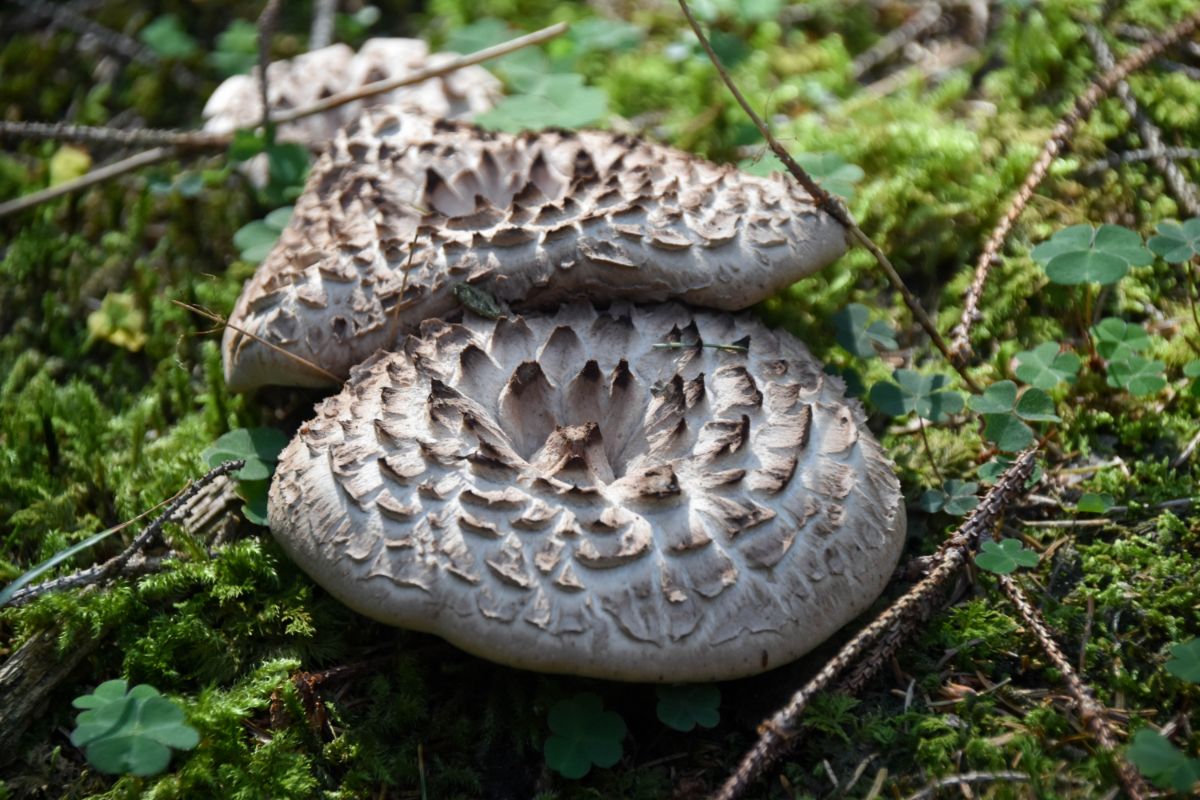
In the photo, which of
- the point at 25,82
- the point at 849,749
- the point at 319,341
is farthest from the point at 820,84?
the point at 25,82

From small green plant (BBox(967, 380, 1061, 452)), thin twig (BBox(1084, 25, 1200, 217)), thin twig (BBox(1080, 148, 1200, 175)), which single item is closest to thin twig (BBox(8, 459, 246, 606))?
small green plant (BBox(967, 380, 1061, 452))

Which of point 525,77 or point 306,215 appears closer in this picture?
point 306,215

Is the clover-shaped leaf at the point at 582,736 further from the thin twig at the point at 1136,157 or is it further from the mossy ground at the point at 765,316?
the thin twig at the point at 1136,157

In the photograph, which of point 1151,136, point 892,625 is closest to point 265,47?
point 892,625

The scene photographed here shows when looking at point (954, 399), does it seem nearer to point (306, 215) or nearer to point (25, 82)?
point (306, 215)

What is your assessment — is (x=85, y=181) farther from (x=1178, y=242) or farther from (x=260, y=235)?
(x=1178, y=242)

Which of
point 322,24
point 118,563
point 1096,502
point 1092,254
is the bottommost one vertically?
point 118,563

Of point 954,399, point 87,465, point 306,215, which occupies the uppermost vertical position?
point 306,215
